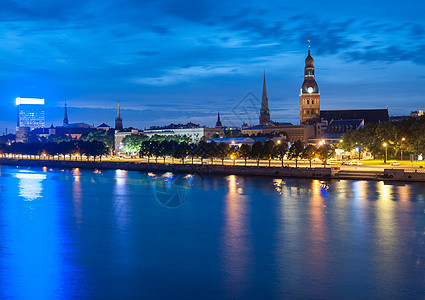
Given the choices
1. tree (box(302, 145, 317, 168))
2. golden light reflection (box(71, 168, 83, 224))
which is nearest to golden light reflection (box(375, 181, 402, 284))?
golden light reflection (box(71, 168, 83, 224))

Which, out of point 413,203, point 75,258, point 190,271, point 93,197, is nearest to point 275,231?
point 190,271

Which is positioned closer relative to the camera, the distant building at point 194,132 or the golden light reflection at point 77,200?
the golden light reflection at point 77,200

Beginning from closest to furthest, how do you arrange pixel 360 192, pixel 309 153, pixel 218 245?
1. pixel 218 245
2. pixel 360 192
3. pixel 309 153

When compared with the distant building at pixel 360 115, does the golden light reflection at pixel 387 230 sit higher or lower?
lower

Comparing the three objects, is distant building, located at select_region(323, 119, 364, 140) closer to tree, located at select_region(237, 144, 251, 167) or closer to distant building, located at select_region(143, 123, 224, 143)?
distant building, located at select_region(143, 123, 224, 143)

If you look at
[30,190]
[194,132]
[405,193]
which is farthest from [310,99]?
[30,190]

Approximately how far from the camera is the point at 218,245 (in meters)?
23.0

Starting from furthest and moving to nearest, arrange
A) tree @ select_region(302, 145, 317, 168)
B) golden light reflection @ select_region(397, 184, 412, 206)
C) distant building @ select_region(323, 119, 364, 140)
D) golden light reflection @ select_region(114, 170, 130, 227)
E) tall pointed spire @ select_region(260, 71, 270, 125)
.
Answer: tall pointed spire @ select_region(260, 71, 270, 125) → distant building @ select_region(323, 119, 364, 140) → tree @ select_region(302, 145, 317, 168) → golden light reflection @ select_region(397, 184, 412, 206) → golden light reflection @ select_region(114, 170, 130, 227)

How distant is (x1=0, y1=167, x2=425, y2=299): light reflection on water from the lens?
57.0 ft

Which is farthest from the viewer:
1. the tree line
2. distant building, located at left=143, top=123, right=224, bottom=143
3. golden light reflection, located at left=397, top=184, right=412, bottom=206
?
distant building, located at left=143, top=123, right=224, bottom=143

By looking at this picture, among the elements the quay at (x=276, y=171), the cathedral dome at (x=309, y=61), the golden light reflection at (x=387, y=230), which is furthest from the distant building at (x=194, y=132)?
the golden light reflection at (x=387, y=230)

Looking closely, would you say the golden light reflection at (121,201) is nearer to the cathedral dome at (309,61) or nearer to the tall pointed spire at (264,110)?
the cathedral dome at (309,61)

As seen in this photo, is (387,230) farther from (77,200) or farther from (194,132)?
(194,132)

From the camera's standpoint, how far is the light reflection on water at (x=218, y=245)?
17.4 metres
